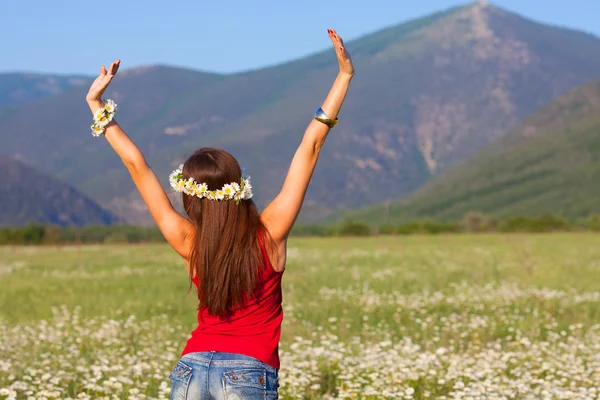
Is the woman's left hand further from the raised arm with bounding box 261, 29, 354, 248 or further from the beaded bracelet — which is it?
the raised arm with bounding box 261, 29, 354, 248

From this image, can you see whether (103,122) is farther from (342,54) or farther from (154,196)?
(342,54)

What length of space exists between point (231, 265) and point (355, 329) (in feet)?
34.2

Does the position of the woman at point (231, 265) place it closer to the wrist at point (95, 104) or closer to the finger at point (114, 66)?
the wrist at point (95, 104)

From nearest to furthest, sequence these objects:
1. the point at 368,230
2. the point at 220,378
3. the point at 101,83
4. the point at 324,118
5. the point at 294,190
Result: the point at 220,378 → the point at 294,190 → the point at 324,118 → the point at 101,83 → the point at 368,230

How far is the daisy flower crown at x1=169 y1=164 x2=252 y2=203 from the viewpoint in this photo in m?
4.45

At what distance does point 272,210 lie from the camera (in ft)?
15.1

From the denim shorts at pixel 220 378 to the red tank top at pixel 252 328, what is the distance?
5 centimetres

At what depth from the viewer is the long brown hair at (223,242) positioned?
4.46 meters

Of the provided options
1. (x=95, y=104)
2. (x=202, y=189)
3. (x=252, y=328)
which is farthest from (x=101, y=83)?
(x=252, y=328)

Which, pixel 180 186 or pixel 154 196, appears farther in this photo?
pixel 154 196

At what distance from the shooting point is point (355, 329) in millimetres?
14656

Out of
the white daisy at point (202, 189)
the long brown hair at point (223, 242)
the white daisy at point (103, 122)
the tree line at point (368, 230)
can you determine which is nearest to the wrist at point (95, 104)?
the white daisy at point (103, 122)

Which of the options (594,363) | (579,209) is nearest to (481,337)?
(594,363)

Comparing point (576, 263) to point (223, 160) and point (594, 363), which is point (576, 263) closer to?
point (594, 363)
